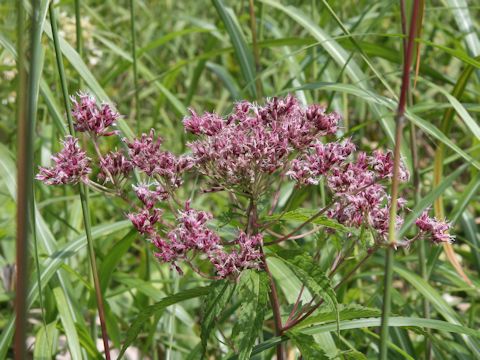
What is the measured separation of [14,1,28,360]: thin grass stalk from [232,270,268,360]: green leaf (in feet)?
2.24

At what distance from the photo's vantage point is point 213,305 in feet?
4.42

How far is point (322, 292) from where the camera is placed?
1291mm

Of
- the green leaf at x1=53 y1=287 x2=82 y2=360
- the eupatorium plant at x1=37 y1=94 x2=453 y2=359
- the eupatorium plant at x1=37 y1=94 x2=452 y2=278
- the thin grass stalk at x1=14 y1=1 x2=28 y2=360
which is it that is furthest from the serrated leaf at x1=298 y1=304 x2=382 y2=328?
the thin grass stalk at x1=14 y1=1 x2=28 y2=360

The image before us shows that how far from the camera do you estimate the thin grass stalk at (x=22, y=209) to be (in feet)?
2.12

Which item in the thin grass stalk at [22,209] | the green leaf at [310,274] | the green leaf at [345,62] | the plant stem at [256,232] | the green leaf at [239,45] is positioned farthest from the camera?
the green leaf at [239,45]

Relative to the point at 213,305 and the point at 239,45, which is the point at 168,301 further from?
the point at 239,45

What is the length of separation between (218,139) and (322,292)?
1.05 ft

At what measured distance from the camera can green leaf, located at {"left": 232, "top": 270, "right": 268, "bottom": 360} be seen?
132 cm

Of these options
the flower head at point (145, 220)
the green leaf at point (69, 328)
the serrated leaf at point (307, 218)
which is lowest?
the green leaf at point (69, 328)

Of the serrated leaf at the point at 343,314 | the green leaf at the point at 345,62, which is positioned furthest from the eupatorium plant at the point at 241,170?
the green leaf at the point at 345,62

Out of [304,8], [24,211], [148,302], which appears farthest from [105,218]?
[24,211]

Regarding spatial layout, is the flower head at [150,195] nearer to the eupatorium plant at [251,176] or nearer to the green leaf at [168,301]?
the eupatorium plant at [251,176]

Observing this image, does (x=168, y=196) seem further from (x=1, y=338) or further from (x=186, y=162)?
(x=1, y=338)

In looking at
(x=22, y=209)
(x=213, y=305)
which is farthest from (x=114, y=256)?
(x=22, y=209)
